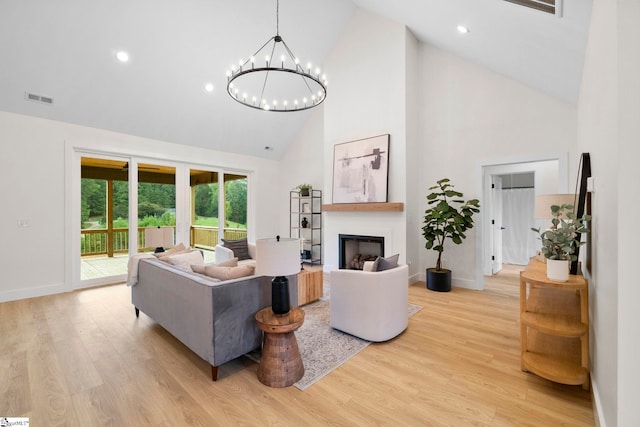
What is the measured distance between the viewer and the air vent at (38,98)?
3.94 metres

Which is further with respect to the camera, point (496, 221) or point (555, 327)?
point (496, 221)

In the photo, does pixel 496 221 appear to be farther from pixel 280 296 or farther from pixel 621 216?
pixel 280 296

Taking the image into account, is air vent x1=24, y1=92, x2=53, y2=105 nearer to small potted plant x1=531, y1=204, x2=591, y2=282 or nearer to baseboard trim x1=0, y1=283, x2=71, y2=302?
baseboard trim x1=0, y1=283, x2=71, y2=302

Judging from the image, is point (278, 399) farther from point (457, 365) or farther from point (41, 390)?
point (41, 390)

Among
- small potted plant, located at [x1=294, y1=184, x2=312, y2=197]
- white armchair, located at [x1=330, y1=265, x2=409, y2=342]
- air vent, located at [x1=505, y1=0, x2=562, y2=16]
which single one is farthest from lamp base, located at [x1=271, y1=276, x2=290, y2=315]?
small potted plant, located at [x1=294, y1=184, x2=312, y2=197]

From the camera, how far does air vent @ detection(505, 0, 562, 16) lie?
2.06m

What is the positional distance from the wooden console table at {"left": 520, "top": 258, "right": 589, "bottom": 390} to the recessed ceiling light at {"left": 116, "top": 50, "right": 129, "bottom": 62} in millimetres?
5598

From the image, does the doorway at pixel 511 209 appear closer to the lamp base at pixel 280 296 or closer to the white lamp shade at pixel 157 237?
the lamp base at pixel 280 296

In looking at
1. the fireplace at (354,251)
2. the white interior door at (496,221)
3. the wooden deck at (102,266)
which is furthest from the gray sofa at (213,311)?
the white interior door at (496,221)

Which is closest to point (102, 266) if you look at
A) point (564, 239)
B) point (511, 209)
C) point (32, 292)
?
point (32, 292)

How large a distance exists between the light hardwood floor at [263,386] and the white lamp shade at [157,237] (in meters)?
1.03

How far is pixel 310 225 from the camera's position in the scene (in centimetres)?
685

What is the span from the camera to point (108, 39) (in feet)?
12.7

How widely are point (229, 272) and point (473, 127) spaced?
4.34 metres
